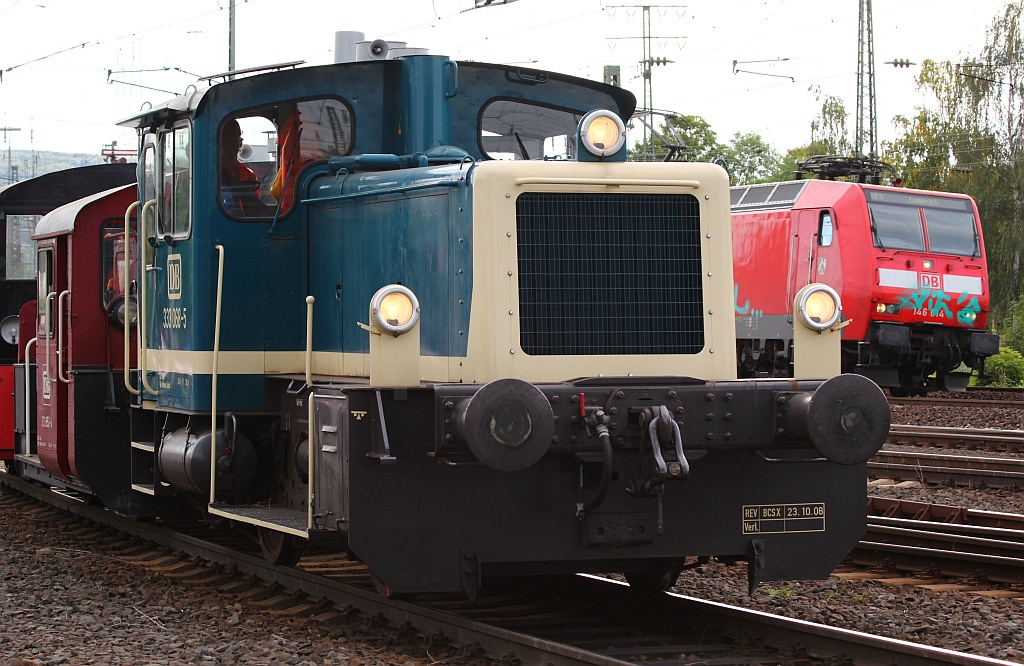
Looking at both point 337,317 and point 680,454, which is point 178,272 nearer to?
point 337,317

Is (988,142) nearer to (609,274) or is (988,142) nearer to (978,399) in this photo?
(978,399)

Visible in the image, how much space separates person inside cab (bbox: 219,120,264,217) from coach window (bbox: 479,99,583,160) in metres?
1.35

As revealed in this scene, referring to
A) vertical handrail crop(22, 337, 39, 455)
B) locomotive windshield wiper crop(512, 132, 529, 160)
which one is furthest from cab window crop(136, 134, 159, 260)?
vertical handrail crop(22, 337, 39, 455)

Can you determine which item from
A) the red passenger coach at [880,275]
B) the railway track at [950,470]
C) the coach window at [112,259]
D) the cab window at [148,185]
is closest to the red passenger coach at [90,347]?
the coach window at [112,259]

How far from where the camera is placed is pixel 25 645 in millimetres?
6238

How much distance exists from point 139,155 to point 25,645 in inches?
133

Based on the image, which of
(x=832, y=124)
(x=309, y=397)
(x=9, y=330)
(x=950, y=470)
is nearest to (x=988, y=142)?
(x=832, y=124)

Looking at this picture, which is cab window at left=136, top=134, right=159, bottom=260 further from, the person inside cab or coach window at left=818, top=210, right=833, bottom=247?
coach window at left=818, top=210, right=833, bottom=247

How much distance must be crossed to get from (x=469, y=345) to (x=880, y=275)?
13.2 metres

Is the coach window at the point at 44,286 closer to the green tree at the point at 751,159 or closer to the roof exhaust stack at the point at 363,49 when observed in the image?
the roof exhaust stack at the point at 363,49

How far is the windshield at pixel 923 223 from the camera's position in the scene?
18375 millimetres

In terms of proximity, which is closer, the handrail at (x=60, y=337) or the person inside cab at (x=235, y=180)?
the person inside cab at (x=235, y=180)

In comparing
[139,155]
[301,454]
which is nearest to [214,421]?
[301,454]

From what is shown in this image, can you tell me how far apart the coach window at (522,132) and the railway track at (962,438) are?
8197mm
